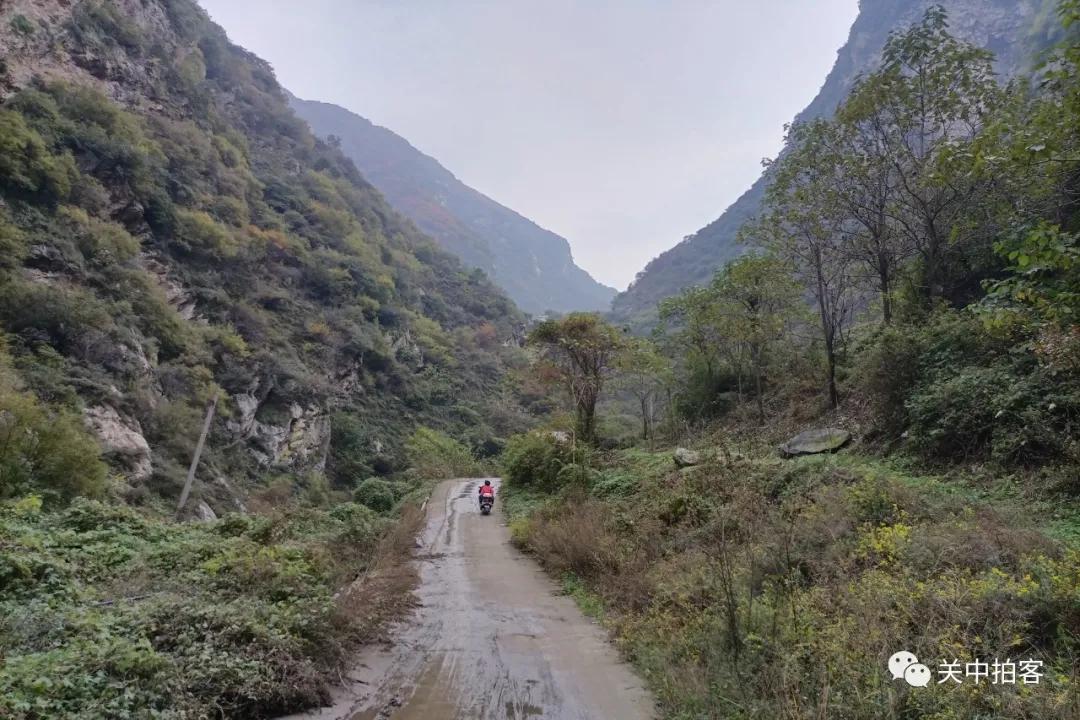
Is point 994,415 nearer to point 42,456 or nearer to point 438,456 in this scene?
point 42,456

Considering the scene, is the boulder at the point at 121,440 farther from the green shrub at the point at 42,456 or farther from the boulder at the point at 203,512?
the green shrub at the point at 42,456

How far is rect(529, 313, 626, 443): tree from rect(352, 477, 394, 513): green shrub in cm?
1017

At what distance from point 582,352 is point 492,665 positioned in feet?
53.5

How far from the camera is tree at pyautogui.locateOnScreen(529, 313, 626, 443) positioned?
21.9 meters

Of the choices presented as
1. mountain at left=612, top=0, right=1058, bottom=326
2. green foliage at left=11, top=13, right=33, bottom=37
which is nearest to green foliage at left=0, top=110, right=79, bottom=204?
green foliage at left=11, top=13, right=33, bottom=37

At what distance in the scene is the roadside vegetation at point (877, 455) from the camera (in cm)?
402

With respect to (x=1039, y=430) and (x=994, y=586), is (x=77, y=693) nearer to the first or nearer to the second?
(x=994, y=586)

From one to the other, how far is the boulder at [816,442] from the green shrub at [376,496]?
18.0 meters

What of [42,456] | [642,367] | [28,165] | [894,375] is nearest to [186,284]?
[28,165]

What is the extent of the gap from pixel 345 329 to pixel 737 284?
2779 cm

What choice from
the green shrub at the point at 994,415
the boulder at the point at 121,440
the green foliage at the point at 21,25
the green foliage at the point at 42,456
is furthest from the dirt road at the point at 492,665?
the green foliage at the point at 21,25

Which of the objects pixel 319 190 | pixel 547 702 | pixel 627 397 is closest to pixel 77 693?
pixel 547 702

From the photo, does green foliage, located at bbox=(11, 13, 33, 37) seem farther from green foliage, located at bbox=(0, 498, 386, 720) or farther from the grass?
the grass

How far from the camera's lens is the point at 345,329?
126 feet
